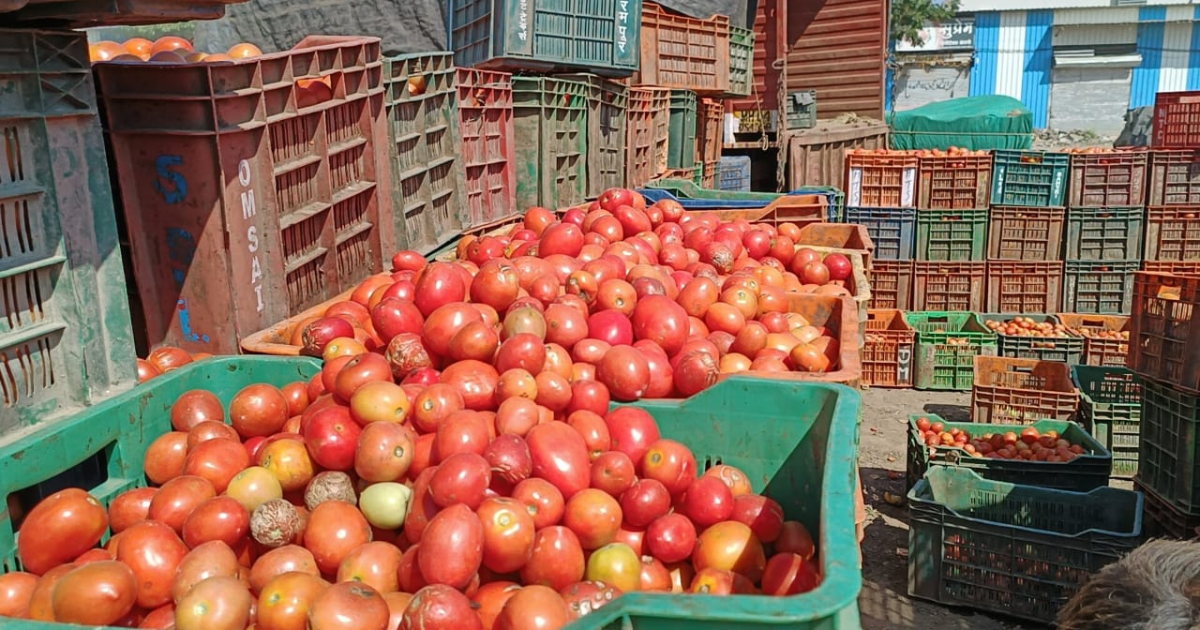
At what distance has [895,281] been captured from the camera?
40.0 ft

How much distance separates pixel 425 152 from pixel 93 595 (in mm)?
4845

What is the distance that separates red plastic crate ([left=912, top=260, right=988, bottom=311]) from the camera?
12.1 meters

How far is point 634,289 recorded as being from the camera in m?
4.01

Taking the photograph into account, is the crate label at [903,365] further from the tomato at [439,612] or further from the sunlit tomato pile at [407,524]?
the tomato at [439,612]

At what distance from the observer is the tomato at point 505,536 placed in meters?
2.36

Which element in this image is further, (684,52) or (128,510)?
(684,52)

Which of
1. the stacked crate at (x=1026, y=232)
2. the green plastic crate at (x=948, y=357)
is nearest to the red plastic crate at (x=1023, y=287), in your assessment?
the stacked crate at (x=1026, y=232)

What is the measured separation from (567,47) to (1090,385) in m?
6.32

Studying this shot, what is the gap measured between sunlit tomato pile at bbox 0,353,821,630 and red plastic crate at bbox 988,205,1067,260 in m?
10.3

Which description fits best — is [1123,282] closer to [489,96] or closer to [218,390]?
[489,96]

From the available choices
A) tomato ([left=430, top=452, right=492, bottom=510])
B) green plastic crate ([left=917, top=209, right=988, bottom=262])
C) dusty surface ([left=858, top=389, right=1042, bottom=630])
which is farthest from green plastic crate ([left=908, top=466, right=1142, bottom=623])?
green plastic crate ([left=917, top=209, right=988, bottom=262])

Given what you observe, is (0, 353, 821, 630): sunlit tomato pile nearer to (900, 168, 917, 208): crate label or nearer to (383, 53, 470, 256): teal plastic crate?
(383, 53, 470, 256): teal plastic crate

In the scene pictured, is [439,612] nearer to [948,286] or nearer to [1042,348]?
[1042,348]

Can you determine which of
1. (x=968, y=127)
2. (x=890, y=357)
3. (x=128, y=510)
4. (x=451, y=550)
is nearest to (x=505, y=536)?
(x=451, y=550)
